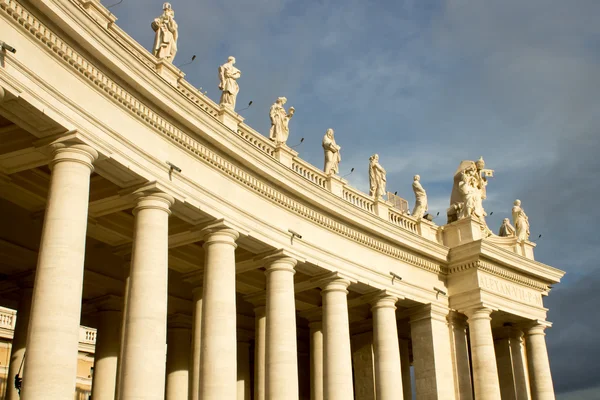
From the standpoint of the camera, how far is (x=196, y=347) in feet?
152

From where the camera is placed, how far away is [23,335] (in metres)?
45.9

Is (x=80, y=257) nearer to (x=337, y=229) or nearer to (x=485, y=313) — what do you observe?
(x=337, y=229)

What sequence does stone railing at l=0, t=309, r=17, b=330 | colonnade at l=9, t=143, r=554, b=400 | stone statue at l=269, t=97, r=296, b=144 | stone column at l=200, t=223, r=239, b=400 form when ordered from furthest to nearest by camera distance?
stone railing at l=0, t=309, r=17, b=330, stone statue at l=269, t=97, r=296, b=144, stone column at l=200, t=223, r=239, b=400, colonnade at l=9, t=143, r=554, b=400

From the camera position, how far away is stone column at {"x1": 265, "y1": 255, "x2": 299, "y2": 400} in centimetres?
4569

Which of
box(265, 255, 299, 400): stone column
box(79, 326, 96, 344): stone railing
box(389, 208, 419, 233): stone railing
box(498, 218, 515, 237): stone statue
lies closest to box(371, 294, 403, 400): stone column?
box(389, 208, 419, 233): stone railing

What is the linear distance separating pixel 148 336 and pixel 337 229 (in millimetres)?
20990

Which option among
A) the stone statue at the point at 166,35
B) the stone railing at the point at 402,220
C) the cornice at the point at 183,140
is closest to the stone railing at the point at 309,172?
the cornice at the point at 183,140

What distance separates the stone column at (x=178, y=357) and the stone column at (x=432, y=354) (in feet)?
60.4

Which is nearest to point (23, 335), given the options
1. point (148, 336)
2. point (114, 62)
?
point (148, 336)

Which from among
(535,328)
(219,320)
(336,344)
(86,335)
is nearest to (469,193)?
(535,328)

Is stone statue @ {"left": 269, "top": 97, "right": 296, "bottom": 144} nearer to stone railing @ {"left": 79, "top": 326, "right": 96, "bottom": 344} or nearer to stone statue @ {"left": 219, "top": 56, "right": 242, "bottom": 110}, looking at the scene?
stone statue @ {"left": 219, "top": 56, "right": 242, "bottom": 110}

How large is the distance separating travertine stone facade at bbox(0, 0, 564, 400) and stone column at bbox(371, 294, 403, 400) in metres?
0.12

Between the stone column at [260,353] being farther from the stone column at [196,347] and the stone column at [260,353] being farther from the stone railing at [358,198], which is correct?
the stone railing at [358,198]

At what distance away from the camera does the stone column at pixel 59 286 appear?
1176 inches
